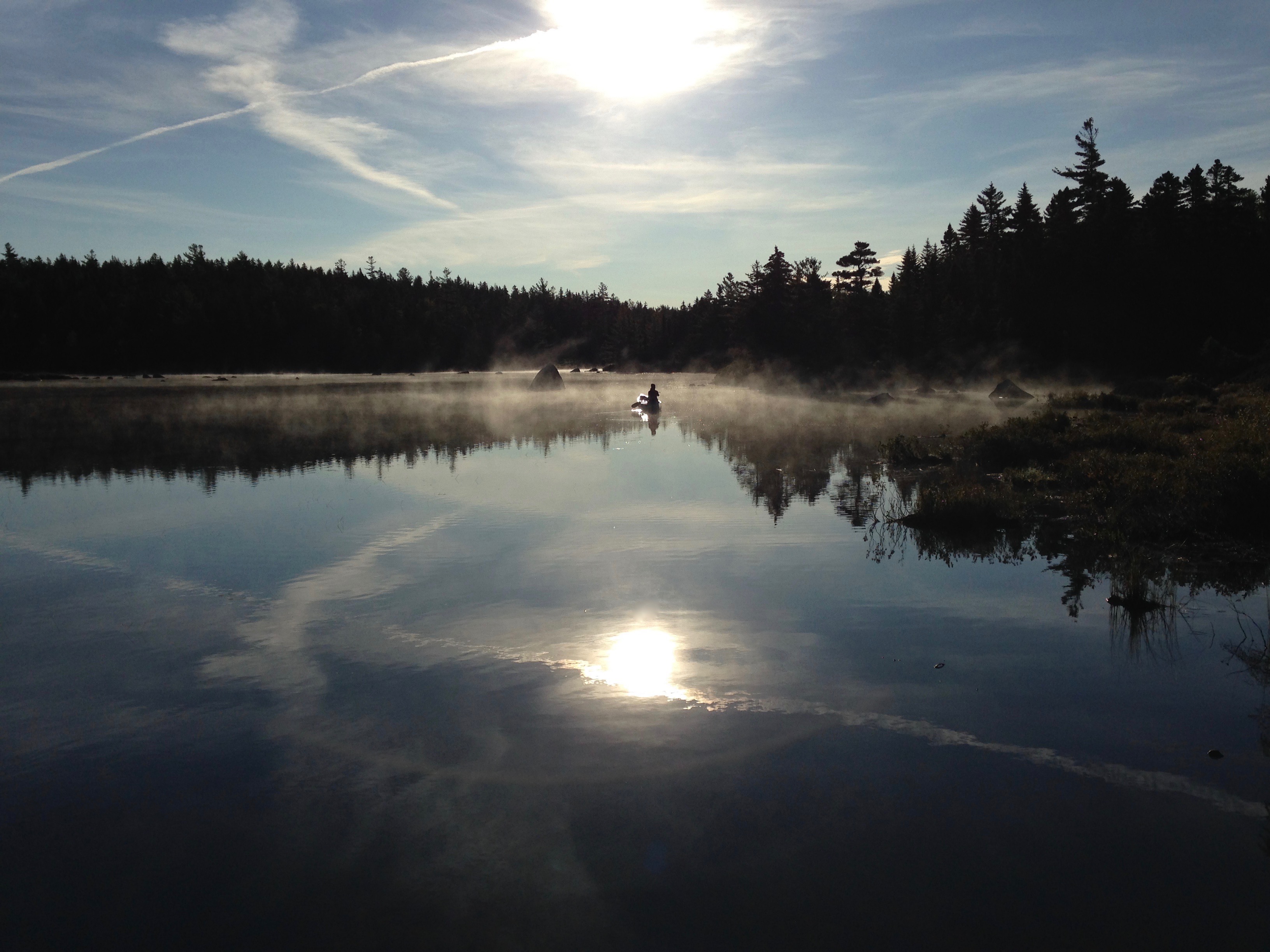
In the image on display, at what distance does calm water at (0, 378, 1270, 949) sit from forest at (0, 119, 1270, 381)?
41.6m

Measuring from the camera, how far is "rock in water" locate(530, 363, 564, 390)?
85000 millimetres

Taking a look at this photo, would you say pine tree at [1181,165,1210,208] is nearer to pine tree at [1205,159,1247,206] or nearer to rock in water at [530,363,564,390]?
pine tree at [1205,159,1247,206]

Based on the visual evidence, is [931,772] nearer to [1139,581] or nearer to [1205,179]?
[1139,581]

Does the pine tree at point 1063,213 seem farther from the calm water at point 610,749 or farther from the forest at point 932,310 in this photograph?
the calm water at point 610,749

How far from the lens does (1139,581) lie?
460 inches

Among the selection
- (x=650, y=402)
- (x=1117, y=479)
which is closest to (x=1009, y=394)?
(x=650, y=402)

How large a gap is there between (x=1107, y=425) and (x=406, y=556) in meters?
21.0

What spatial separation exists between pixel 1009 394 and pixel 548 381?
151 ft

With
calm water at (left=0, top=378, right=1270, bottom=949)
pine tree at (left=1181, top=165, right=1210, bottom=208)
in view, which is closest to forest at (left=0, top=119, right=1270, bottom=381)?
pine tree at (left=1181, top=165, right=1210, bottom=208)

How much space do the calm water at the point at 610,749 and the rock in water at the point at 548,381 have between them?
227 feet

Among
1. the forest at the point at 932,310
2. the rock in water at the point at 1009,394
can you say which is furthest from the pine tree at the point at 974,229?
the rock in water at the point at 1009,394

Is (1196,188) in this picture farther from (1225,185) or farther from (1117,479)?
(1117,479)

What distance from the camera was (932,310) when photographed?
267 ft

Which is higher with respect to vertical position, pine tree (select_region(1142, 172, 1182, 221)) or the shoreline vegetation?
pine tree (select_region(1142, 172, 1182, 221))
